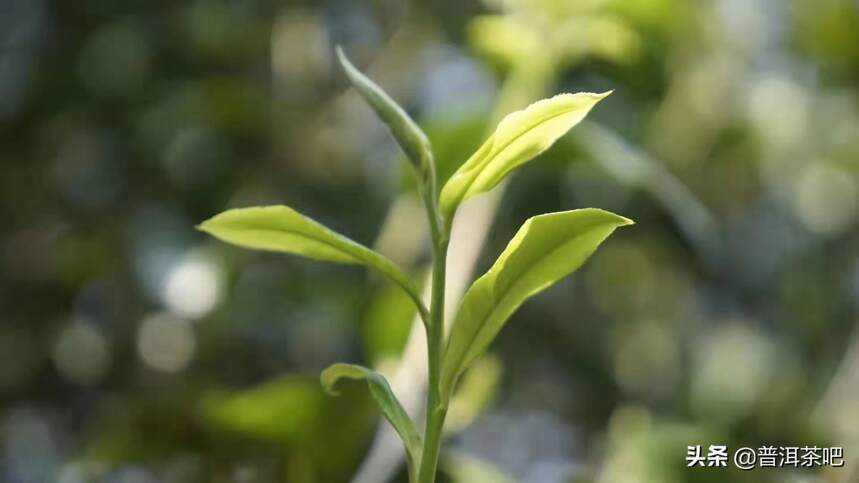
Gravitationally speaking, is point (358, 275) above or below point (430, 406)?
below

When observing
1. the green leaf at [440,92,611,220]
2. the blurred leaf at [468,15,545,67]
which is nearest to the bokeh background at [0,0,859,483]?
the blurred leaf at [468,15,545,67]

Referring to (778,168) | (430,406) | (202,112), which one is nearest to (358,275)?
(202,112)

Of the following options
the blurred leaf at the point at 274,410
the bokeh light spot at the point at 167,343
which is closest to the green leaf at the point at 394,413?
the blurred leaf at the point at 274,410

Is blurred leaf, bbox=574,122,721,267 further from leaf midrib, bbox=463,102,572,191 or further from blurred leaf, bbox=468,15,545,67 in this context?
leaf midrib, bbox=463,102,572,191

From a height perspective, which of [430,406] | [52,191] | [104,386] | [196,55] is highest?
[430,406]

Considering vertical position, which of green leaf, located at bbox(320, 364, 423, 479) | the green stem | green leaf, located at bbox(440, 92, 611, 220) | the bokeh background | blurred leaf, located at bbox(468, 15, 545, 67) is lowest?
the bokeh background

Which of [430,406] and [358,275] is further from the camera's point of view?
[358,275]

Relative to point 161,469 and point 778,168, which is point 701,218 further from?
point 161,469

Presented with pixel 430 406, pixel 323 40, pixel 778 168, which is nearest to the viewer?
pixel 430 406
